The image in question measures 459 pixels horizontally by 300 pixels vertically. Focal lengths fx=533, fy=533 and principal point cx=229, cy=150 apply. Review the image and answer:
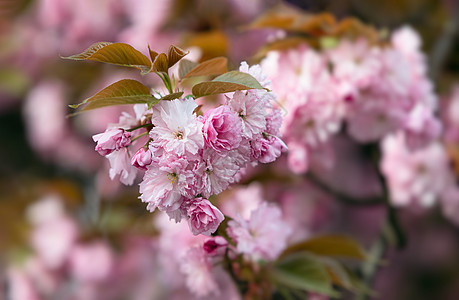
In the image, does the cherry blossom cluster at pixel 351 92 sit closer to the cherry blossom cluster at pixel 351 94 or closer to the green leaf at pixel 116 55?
the cherry blossom cluster at pixel 351 94

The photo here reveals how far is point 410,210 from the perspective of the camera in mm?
782

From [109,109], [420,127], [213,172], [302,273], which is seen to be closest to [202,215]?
[213,172]

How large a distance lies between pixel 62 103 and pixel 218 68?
0.52 meters

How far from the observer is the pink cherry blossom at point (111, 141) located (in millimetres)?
247

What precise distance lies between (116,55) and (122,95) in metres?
0.02

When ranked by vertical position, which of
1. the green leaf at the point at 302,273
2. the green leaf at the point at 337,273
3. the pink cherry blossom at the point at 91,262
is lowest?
the pink cherry blossom at the point at 91,262

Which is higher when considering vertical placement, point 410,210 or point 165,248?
point 165,248

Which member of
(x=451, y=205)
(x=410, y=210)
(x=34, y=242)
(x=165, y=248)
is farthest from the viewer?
(x=410, y=210)

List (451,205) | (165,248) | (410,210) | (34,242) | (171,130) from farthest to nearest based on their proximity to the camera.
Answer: (410,210)
(34,242)
(451,205)
(165,248)
(171,130)

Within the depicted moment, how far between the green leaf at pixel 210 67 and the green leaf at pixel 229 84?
0.8 inches

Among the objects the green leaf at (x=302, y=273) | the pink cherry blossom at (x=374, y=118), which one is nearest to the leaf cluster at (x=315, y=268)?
the green leaf at (x=302, y=273)

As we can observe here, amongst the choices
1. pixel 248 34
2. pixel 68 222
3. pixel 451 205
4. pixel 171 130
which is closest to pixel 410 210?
pixel 451 205

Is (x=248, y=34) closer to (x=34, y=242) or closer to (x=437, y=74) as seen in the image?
(x=437, y=74)

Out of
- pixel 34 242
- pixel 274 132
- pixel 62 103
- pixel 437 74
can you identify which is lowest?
pixel 34 242
